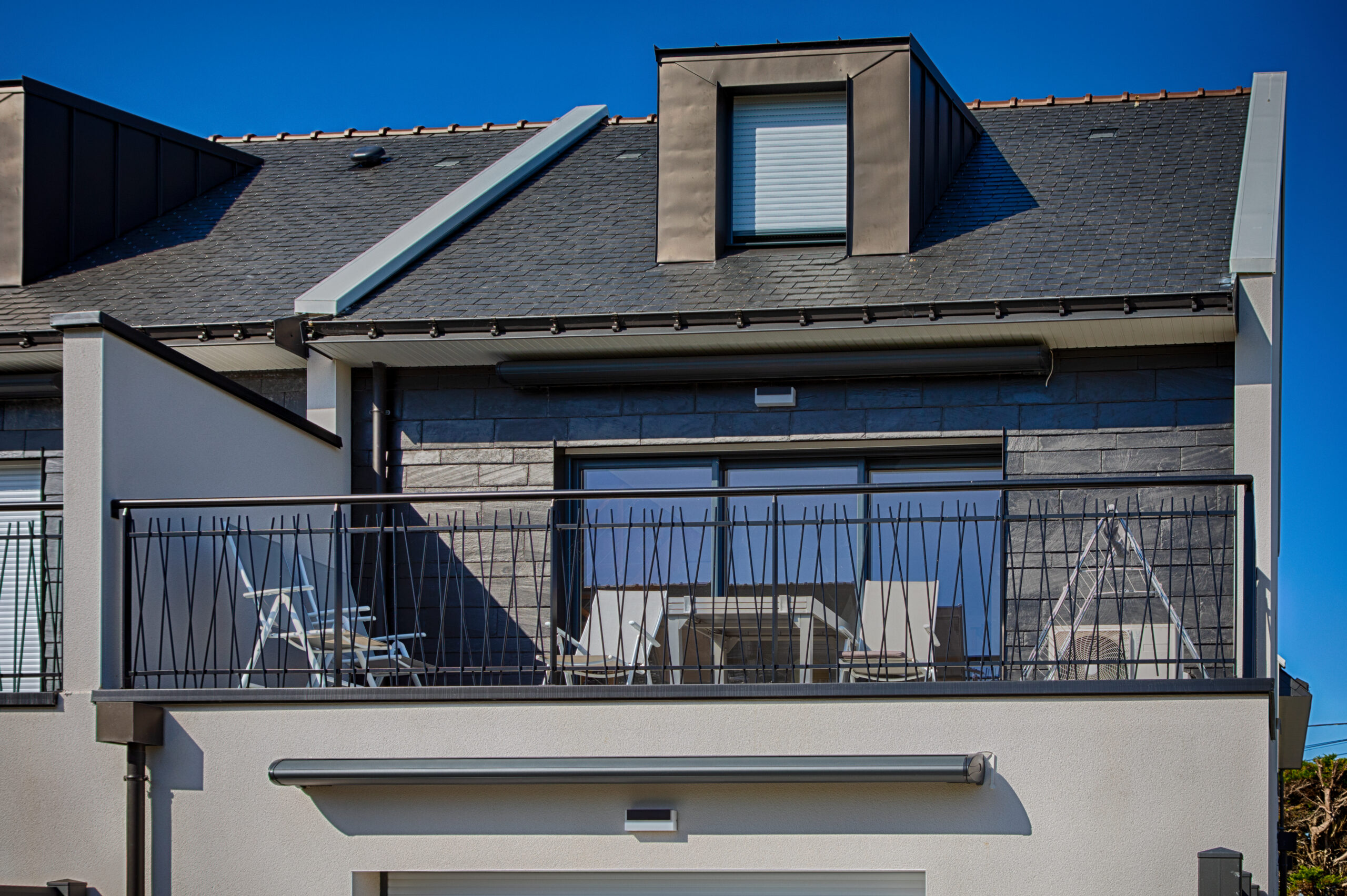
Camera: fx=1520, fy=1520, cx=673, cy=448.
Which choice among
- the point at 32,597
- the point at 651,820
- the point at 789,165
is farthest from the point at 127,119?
the point at 651,820

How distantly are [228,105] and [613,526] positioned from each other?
33.9ft

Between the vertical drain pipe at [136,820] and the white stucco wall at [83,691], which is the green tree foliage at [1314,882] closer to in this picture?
the vertical drain pipe at [136,820]

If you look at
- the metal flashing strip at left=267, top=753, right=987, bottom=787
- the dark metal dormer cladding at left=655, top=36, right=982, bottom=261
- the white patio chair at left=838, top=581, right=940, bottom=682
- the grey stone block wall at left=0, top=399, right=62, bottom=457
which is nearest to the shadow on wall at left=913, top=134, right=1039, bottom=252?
the dark metal dormer cladding at left=655, top=36, right=982, bottom=261

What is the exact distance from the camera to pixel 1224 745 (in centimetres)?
653

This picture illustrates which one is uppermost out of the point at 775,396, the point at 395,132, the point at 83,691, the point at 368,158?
the point at 395,132

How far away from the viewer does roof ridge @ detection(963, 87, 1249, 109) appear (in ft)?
39.2

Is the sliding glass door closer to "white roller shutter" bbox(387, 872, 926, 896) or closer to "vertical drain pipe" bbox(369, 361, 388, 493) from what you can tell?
"white roller shutter" bbox(387, 872, 926, 896)

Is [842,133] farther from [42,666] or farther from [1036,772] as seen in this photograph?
[42,666]

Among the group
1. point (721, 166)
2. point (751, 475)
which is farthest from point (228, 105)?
point (751, 475)

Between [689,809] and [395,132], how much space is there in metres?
8.35

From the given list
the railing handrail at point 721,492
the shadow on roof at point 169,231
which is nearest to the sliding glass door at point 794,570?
the railing handrail at point 721,492

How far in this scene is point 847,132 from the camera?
10.4m

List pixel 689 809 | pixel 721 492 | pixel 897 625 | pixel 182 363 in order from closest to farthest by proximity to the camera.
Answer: pixel 689 809 → pixel 721 492 → pixel 182 363 → pixel 897 625

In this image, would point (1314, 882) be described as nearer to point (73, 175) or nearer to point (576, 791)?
point (576, 791)
